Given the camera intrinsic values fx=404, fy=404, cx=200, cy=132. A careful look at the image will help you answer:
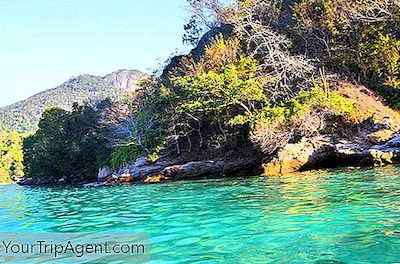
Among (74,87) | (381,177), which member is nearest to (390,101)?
(381,177)

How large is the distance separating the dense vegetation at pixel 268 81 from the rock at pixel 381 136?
168cm

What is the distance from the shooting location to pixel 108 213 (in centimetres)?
843

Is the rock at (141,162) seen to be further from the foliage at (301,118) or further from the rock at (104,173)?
the foliage at (301,118)

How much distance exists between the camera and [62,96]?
121812mm

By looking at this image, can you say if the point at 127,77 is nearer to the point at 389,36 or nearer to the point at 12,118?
the point at 12,118

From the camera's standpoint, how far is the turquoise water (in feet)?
13.8

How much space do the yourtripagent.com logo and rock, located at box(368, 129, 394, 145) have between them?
12.0 meters

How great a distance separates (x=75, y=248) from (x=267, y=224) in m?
2.59

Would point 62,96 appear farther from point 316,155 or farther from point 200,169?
point 316,155

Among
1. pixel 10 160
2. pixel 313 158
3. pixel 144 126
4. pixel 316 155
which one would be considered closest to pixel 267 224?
pixel 313 158

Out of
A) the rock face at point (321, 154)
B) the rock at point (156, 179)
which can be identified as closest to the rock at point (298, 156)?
the rock face at point (321, 154)

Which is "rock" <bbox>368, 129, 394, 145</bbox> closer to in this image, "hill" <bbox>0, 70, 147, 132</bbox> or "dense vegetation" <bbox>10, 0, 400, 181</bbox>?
"dense vegetation" <bbox>10, 0, 400, 181</bbox>

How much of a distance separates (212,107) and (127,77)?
123m

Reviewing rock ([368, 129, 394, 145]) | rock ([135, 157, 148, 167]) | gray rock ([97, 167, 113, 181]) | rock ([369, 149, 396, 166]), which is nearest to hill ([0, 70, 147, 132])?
gray rock ([97, 167, 113, 181])
